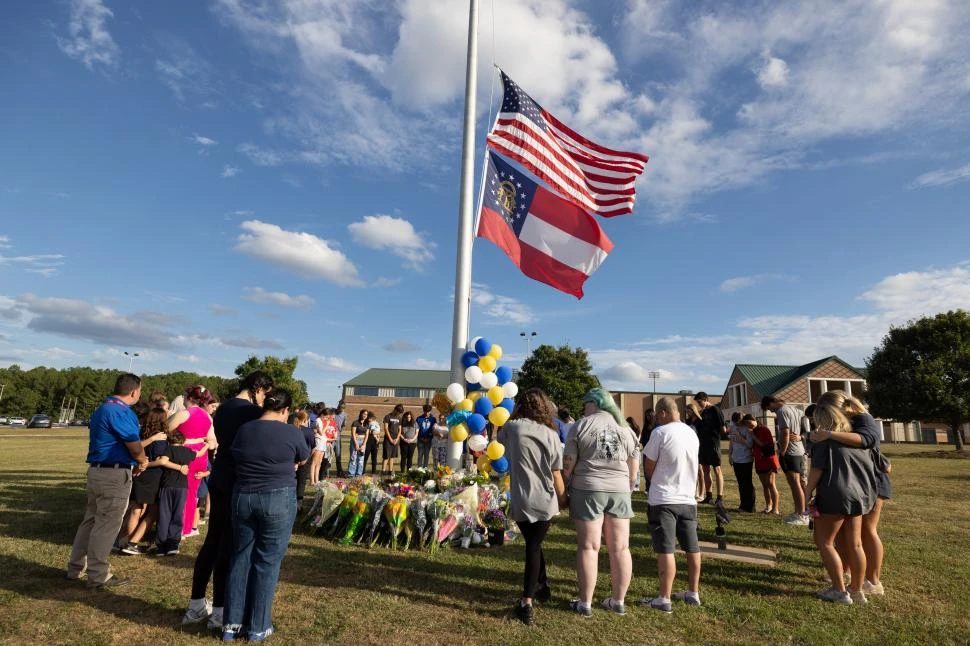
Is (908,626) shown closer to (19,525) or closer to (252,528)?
(252,528)

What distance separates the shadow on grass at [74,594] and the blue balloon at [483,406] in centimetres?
491

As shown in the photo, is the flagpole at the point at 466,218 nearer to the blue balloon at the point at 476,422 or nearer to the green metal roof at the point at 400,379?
the blue balloon at the point at 476,422

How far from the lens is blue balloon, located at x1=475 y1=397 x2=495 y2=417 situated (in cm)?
851

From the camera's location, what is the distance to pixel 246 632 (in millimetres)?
3928

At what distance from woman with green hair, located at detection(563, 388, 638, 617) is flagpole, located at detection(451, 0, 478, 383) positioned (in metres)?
4.35

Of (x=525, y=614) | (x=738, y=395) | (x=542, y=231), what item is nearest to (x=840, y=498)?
(x=525, y=614)

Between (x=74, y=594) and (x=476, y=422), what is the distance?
5205 millimetres

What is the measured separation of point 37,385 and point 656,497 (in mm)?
104250

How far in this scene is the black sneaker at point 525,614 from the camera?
4.30 metres

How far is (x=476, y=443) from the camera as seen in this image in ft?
27.7

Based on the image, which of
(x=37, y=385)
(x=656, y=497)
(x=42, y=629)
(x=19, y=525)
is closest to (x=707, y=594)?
(x=656, y=497)

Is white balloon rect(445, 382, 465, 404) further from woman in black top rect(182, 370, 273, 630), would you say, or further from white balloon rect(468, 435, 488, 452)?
woman in black top rect(182, 370, 273, 630)

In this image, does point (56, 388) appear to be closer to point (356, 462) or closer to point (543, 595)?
point (356, 462)

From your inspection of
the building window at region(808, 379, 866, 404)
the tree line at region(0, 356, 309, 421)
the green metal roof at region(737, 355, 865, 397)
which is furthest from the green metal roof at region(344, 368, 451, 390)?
the building window at region(808, 379, 866, 404)
